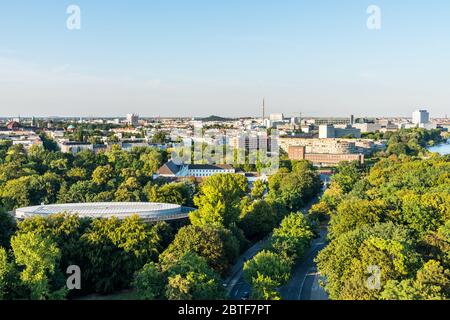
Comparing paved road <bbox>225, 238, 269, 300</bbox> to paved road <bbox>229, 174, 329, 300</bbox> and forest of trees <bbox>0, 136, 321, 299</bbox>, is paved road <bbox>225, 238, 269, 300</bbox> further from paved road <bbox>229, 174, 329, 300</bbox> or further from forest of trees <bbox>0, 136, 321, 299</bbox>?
forest of trees <bbox>0, 136, 321, 299</bbox>

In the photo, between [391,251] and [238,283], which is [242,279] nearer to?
[238,283]

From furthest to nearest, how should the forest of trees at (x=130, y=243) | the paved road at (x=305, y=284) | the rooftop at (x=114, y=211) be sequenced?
the rooftop at (x=114, y=211)
the paved road at (x=305, y=284)
the forest of trees at (x=130, y=243)

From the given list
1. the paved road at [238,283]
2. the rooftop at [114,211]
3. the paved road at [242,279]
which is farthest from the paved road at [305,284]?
the rooftop at [114,211]

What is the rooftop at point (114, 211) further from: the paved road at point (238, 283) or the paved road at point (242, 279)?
the paved road at point (238, 283)

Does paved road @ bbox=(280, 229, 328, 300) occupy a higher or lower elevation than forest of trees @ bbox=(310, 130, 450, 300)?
lower

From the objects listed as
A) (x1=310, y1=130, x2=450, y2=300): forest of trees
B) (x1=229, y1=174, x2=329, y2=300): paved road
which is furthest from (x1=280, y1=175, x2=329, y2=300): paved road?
(x1=310, y1=130, x2=450, y2=300): forest of trees

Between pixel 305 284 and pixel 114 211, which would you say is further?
pixel 114 211

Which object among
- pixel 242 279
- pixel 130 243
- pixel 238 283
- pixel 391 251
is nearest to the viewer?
pixel 391 251

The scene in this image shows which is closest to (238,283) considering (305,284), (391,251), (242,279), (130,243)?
(242,279)

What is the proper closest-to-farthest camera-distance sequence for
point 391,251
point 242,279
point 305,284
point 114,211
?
1. point 391,251
2. point 305,284
3. point 242,279
4. point 114,211
